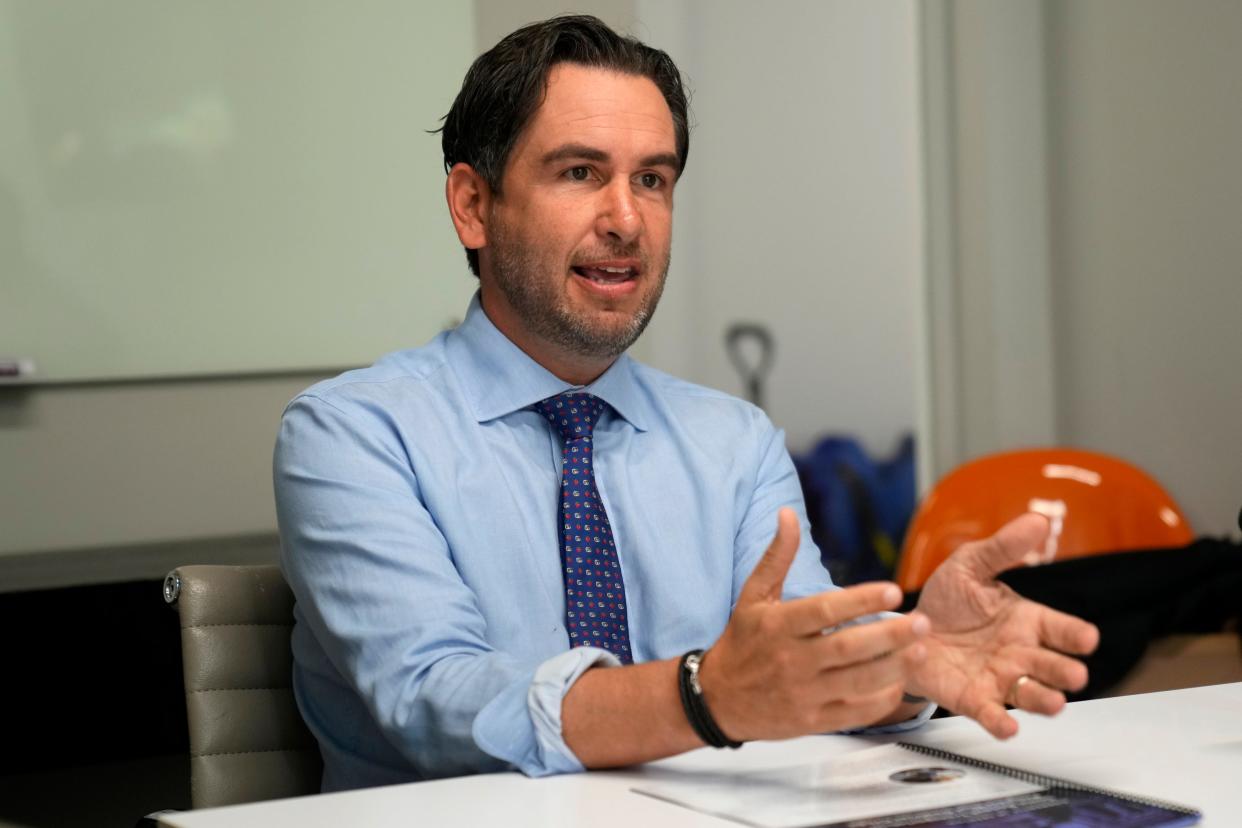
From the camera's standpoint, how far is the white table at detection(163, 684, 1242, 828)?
3.24 ft

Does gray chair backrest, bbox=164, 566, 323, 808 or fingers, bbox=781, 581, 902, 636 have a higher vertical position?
fingers, bbox=781, 581, 902, 636

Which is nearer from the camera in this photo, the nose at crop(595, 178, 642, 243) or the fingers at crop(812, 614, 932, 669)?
the fingers at crop(812, 614, 932, 669)

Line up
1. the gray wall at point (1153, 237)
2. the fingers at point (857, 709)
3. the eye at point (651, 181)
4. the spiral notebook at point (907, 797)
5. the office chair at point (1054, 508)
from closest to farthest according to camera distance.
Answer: the spiral notebook at point (907, 797) → the fingers at point (857, 709) → the eye at point (651, 181) → the office chair at point (1054, 508) → the gray wall at point (1153, 237)

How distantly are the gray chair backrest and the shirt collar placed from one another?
299mm

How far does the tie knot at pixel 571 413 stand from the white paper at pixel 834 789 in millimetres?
578

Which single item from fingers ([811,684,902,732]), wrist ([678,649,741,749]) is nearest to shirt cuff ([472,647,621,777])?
wrist ([678,649,741,749])

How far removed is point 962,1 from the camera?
163 inches

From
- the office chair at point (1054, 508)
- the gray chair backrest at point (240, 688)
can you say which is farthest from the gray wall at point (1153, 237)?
the gray chair backrest at point (240, 688)

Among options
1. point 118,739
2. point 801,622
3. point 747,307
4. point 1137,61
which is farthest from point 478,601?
point 747,307

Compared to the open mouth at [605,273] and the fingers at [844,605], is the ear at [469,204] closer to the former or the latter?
the open mouth at [605,273]

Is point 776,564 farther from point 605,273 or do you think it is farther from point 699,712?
point 605,273

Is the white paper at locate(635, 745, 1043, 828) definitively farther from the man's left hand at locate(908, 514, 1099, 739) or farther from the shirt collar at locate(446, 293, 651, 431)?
the shirt collar at locate(446, 293, 651, 431)

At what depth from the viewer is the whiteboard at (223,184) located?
9.74ft

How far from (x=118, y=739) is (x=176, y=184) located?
1339 millimetres
